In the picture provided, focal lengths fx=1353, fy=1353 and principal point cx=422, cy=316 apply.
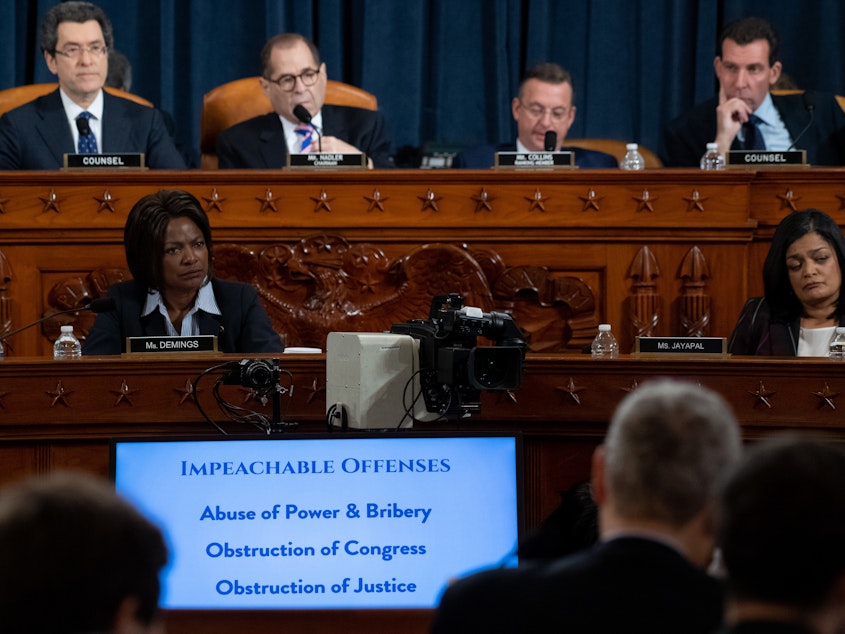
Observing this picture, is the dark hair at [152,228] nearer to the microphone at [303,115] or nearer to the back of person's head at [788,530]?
the microphone at [303,115]

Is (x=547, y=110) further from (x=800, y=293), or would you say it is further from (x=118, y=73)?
(x=118, y=73)

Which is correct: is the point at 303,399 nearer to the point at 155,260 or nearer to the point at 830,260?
the point at 155,260

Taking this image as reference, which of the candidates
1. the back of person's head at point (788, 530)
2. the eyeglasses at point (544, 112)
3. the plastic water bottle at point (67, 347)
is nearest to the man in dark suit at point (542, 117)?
the eyeglasses at point (544, 112)

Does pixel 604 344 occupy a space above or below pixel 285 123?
below

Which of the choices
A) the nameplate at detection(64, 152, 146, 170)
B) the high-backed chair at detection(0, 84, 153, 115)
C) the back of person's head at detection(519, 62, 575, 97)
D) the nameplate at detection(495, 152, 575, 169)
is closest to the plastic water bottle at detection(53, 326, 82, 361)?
the nameplate at detection(64, 152, 146, 170)

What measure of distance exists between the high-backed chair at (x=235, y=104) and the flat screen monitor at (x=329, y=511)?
3100mm

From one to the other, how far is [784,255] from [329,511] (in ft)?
6.27

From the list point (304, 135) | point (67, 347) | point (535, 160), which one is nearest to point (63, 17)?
point (304, 135)

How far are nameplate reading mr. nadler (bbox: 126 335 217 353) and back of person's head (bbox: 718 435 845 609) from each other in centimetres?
210

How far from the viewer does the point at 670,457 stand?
162 cm

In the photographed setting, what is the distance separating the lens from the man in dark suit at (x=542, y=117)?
546 cm

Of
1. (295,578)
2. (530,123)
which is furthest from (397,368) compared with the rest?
(530,123)

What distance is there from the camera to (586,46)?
Result: 6805 mm

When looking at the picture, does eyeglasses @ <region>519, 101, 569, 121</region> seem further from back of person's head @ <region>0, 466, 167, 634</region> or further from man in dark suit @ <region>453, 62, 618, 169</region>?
back of person's head @ <region>0, 466, 167, 634</region>
